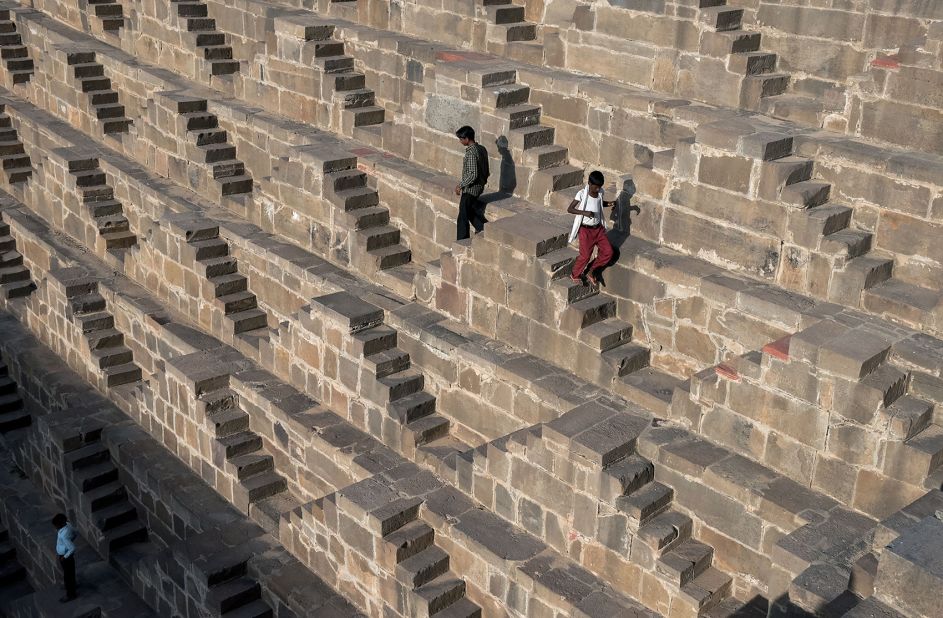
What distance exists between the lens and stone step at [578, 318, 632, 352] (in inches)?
388

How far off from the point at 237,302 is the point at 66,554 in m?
3.50

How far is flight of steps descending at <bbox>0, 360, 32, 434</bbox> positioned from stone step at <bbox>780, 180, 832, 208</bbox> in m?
11.1

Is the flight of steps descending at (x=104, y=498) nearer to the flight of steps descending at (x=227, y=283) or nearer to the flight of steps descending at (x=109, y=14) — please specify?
the flight of steps descending at (x=227, y=283)

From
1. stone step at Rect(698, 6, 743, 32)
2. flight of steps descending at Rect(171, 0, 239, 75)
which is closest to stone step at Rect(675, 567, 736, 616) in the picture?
stone step at Rect(698, 6, 743, 32)

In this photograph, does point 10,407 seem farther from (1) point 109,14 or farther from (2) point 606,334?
(2) point 606,334

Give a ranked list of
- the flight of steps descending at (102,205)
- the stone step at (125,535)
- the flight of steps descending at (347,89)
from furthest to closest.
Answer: the flight of steps descending at (102,205) → the flight of steps descending at (347,89) → the stone step at (125,535)

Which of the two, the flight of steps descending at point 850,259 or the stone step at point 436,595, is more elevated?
the flight of steps descending at point 850,259

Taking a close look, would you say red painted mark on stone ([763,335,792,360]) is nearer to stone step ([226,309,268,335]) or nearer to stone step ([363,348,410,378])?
stone step ([363,348,410,378])

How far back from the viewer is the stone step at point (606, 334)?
32.4 feet

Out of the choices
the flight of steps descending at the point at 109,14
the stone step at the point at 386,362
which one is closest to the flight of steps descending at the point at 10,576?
the stone step at the point at 386,362

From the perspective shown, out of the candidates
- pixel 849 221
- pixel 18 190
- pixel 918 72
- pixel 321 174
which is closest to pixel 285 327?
pixel 321 174

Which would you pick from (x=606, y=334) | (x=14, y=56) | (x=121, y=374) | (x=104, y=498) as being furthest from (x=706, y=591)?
(x=14, y=56)

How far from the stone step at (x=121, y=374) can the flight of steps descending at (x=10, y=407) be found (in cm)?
203

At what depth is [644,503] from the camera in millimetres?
8359
